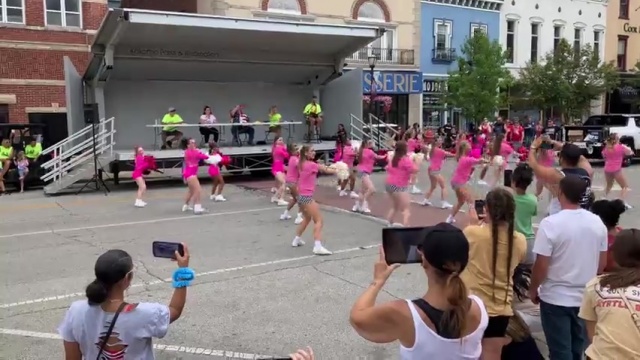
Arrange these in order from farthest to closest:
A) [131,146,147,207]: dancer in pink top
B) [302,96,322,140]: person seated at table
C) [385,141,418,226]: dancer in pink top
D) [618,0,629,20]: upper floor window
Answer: [618,0,629,20]: upper floor window, [302,96,322,140]: person seated at table, [131,146,147,207]: dancer in pink top, [385,141,418,226]: dancer in pink top

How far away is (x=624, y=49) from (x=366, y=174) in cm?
3515

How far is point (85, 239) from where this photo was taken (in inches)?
399

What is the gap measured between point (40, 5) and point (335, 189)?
568 inches

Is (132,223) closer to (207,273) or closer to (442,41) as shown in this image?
(207,273)

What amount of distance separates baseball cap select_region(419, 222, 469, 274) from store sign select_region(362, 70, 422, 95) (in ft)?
88.6

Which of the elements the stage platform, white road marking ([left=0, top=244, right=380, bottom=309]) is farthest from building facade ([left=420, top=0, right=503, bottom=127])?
white road marking ([left=0, top=244, right=380, bottom=309])

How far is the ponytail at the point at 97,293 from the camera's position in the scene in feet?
9.37

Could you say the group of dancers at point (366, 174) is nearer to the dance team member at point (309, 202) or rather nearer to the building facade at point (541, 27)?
the dance team member at point (309, 202)

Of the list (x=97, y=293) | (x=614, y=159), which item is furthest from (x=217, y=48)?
(x=97, y=293)

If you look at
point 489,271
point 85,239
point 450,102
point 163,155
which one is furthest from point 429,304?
point 450,102

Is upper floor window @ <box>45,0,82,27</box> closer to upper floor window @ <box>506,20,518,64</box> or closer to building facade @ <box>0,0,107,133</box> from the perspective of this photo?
building facade @ <box>0,0,107,133</box>

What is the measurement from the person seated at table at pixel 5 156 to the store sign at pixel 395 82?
Answer: 55.8 feet

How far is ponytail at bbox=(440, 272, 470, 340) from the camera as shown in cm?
246

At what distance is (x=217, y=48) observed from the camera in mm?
20203
